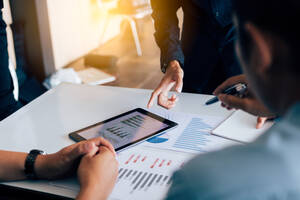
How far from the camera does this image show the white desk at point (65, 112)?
116 cm

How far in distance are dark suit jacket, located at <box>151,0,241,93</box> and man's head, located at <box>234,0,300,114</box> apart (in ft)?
3.43

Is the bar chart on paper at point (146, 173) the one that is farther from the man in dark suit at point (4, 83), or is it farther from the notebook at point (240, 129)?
the man in dark suit at point (4, 83)

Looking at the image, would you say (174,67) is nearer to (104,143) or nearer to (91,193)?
(104,143)


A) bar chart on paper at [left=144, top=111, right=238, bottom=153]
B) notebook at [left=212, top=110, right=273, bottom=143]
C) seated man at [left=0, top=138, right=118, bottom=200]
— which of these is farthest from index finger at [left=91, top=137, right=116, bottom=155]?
notebook at [left=212, top=110, right=273, bottom=143]

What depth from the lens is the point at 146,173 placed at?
954mm

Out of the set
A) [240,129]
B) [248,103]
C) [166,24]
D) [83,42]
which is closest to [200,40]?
[166,24]

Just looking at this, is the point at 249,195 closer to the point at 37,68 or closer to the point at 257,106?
the point at 257,106

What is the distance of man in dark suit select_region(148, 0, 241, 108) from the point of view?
154cm

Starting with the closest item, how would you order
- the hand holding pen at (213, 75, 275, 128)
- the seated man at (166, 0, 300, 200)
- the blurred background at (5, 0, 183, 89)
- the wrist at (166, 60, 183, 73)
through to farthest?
the seated man at (166, 0, 300, 200) → the hand holding pen at (213, 75, 275, 128) → the wrist at (166, 60, 183, 73) → the blurred background at (5, 0, 183, 89)

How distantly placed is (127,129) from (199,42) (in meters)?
0.68

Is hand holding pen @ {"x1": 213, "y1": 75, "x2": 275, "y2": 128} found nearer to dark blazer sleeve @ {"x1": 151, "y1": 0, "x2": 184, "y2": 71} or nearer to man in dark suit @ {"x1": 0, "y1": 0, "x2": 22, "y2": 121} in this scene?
dark blazer sleeve @ {"x1": 151, "y1": 0, "x2": 184, "y2": 71}

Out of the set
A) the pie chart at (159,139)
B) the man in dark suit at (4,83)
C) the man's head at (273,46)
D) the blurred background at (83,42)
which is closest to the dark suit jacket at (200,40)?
the pie chart at (159,139)

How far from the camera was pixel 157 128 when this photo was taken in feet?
3.88

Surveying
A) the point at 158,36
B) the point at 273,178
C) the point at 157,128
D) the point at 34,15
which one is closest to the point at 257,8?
the point at 273,178
